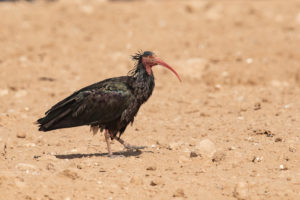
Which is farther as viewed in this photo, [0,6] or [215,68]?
[0,6]

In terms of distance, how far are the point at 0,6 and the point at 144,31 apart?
5.79 metres

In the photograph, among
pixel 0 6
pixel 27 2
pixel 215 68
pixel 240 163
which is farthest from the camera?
pixel 27 2

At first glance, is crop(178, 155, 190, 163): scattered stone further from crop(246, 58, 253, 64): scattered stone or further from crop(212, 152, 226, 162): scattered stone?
crop(246, 58, 253, 64): scattered stone

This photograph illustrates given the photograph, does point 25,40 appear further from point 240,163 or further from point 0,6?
point 240,163

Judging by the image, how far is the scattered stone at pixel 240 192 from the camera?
7426 mm

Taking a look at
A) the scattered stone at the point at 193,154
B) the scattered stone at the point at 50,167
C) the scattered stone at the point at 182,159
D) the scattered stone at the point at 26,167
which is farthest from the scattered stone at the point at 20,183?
the scattered stone at the point at 193,154

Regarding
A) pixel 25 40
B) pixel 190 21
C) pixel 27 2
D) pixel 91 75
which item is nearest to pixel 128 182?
pixel 91 75

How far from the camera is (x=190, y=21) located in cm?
1953

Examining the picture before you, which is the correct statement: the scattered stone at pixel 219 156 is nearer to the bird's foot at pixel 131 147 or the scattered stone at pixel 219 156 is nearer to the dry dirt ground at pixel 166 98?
the dry dirt ground at pixel 166 98

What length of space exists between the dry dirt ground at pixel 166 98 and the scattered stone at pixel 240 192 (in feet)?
0.05

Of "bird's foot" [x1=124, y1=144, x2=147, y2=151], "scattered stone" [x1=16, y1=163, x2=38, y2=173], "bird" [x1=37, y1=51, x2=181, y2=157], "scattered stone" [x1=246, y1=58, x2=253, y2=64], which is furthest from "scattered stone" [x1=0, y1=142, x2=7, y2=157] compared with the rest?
"scattered stone" [x1=246, y1=58, x2=253, y2=64]

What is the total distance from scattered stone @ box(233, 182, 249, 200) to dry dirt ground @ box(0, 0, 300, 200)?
15 millimetres

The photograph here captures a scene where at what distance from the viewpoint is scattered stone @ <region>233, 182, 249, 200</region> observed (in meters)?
7.43

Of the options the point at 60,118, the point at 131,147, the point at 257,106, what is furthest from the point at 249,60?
the point at 60,118
